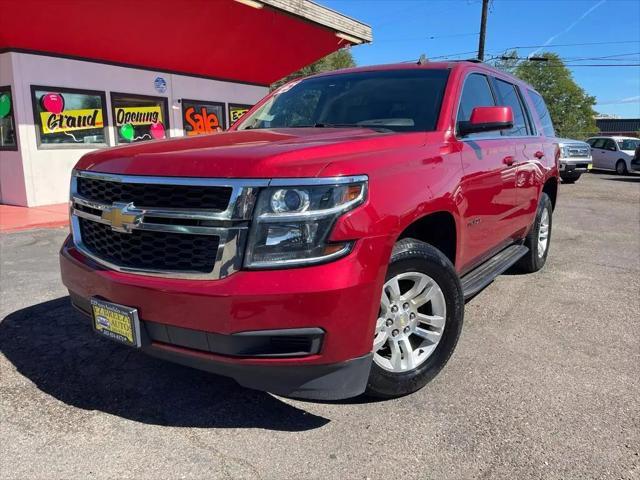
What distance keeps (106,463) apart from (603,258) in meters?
6.06

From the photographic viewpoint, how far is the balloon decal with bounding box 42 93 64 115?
10.5m

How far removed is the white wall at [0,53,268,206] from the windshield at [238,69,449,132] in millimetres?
7898

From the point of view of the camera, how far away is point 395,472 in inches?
93.0

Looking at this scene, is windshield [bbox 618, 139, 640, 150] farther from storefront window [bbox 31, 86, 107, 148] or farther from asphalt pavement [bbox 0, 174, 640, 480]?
asphalt pavement [bbox 0, 174, 640, 480]

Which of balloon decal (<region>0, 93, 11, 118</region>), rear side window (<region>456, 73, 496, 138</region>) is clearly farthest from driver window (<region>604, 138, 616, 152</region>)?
balloon decal (<region>0, 93, 11, 118</region>)

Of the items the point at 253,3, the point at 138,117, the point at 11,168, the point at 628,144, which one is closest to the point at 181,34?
the point at 253,3

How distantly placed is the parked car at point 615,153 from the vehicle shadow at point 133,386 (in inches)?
909

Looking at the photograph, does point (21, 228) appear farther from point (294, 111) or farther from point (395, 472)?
point (395, 472)

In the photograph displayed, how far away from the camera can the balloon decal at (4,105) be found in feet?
33.6

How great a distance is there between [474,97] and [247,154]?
2.20m

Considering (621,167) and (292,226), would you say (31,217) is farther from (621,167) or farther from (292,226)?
(621,167)

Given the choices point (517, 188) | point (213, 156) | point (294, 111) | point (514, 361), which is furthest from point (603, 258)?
point (213, 156)

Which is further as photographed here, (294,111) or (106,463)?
(294,111)

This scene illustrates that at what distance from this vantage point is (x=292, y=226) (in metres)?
2.26
